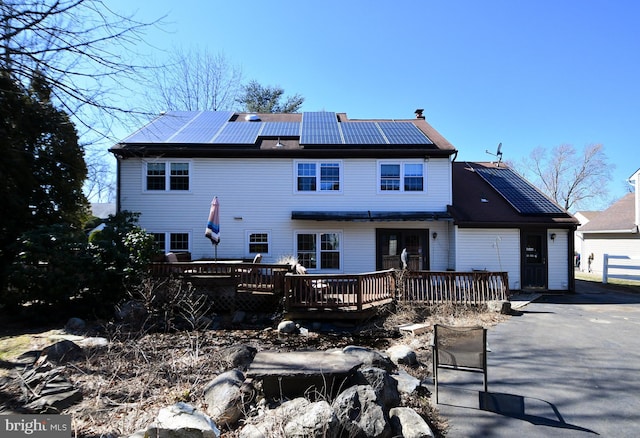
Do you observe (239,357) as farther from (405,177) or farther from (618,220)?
(618,220)

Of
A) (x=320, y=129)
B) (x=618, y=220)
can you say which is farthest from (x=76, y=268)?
(x=618, y=220)

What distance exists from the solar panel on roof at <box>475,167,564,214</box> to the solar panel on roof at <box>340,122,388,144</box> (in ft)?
19.3

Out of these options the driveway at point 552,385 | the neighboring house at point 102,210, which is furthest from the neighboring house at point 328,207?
the neighboring house at point 102,210

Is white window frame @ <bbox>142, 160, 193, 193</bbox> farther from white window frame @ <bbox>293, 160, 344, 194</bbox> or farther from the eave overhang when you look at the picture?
the eave overhang

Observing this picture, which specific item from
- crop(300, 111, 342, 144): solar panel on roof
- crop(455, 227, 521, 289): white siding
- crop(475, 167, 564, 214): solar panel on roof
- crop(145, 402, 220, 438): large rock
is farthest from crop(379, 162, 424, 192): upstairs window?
crop(145, 402, 220, 438): large rock

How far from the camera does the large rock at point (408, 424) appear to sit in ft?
10.9

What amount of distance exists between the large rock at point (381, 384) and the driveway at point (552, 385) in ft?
2.14

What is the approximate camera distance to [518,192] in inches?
593

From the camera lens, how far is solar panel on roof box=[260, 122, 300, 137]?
→ 1482 centimetres

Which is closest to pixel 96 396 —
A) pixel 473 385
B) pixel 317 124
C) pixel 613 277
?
pixel 473 385

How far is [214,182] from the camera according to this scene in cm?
1366

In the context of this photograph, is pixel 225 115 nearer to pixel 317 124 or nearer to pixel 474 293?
pixel 317 124

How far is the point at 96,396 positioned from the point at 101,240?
249 inches

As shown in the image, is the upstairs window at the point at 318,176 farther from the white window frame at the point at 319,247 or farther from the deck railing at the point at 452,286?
the deck railing at the point at 452,286
